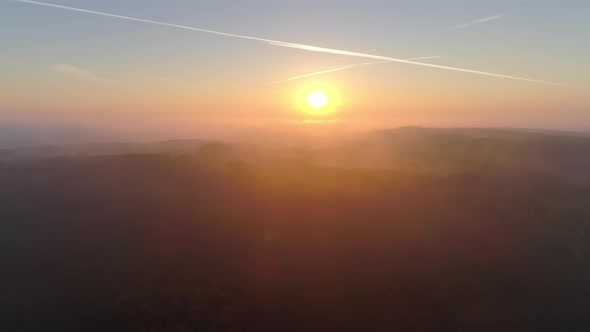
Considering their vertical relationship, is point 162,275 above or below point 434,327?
below

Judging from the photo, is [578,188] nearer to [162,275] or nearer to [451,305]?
[451,305]

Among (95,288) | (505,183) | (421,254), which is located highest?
(505,183)

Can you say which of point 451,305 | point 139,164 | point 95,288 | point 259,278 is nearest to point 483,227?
point 451,305

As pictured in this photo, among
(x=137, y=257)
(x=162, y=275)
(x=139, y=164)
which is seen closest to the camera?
(x=162, y=275)

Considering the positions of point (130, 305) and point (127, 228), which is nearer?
point (130, 305)

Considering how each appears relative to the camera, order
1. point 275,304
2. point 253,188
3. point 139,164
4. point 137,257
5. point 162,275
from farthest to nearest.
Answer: point 139,164
point 253,188
point 137,257
point 162,275
point 275,304

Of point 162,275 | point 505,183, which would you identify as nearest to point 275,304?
point 162,275
